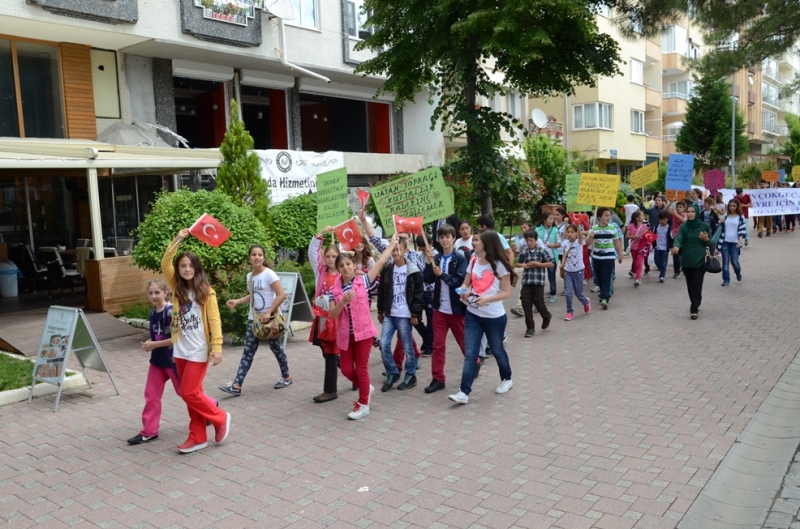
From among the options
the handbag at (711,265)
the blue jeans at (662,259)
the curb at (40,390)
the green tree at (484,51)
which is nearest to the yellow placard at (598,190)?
the green tree at (484,51)

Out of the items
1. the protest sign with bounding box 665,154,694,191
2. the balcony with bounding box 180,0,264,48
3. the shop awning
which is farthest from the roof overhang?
the protest sign with bounding box 665,154,694,191

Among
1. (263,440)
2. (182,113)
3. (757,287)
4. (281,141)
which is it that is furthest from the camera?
(182,113)

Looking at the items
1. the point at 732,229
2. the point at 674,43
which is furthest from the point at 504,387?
the point at 674,43

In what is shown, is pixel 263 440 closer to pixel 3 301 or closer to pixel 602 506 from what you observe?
pixel 602 506

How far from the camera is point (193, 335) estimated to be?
571 centimetres

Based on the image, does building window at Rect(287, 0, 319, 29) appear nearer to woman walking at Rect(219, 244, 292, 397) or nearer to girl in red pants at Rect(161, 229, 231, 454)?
woman walking at Rect(219, 244, 292, 397)


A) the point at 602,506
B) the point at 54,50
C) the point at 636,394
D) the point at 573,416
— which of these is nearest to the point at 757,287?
the point at 636,394

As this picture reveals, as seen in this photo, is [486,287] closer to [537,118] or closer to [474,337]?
[474,337]

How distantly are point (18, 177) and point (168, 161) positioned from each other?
15.9 ft

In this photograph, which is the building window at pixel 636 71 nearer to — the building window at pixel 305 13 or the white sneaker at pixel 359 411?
the building window at pixel 305 13

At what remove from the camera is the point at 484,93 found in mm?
13859

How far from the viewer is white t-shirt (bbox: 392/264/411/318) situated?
291 inches

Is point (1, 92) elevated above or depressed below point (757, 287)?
above

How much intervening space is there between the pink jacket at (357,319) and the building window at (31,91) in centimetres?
1032
